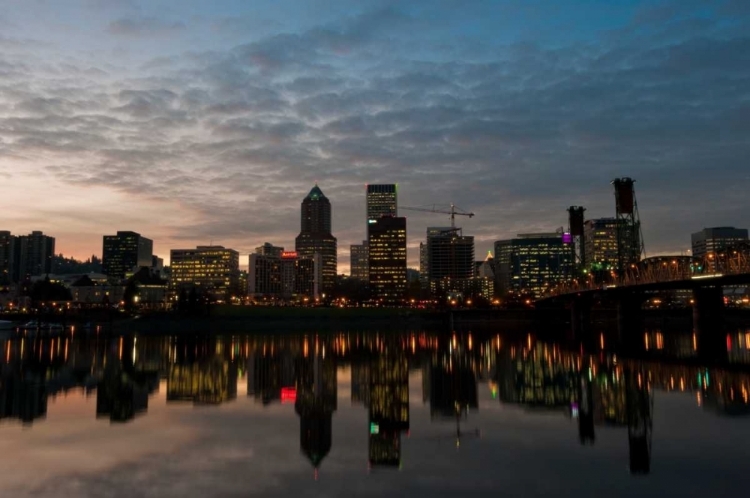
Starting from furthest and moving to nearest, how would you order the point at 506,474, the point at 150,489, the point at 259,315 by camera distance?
the point at 259,315 < the point at 506,474 < the point at 150,489

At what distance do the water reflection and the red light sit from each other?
0.08 metres

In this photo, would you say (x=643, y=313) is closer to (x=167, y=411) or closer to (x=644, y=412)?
(x=644, y=412)

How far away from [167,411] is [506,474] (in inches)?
741

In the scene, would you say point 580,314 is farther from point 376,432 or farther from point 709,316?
point 376,432

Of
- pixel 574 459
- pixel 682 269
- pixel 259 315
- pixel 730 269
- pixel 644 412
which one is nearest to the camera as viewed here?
pixel 574 459

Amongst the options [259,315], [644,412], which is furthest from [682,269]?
[259,315]


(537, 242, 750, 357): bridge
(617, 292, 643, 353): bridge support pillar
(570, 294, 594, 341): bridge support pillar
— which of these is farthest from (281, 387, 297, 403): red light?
(570, 294, 594, 341): bridge support pillar

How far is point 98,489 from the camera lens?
1725cm

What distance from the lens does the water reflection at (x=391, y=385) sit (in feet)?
87.9

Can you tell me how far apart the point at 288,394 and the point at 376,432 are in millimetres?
12072

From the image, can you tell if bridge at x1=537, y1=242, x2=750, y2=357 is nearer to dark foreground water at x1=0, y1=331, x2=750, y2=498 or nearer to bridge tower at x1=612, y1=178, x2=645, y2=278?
bridge tower at x1=612, y1=178, x2=645, y2=278

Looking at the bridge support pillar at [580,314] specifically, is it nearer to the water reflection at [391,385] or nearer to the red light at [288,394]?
the water reflection at [391,385]

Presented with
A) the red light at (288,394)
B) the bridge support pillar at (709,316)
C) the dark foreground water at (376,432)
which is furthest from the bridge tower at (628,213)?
the red light at (288,394)

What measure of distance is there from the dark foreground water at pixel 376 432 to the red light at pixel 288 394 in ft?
0.44
